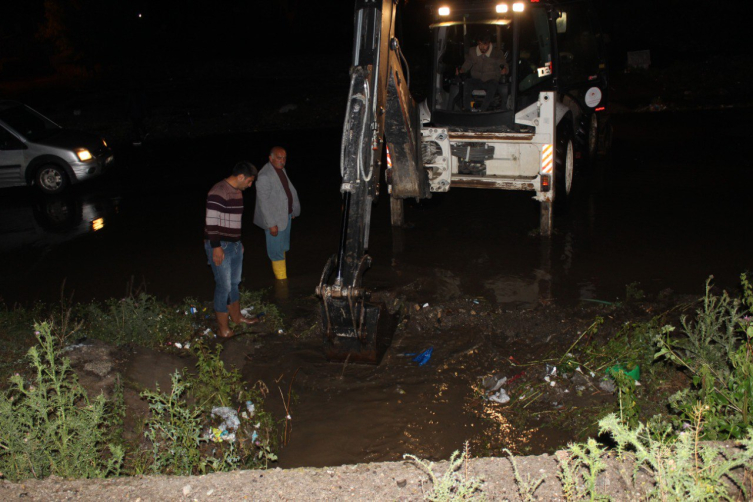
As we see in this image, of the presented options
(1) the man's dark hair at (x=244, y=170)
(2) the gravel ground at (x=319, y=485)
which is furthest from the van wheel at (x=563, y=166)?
(2) the gravel ground at (x=319, y=485)

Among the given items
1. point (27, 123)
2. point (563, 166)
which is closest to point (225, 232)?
point (563, 166)

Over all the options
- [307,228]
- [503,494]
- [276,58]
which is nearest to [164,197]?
[307,228]

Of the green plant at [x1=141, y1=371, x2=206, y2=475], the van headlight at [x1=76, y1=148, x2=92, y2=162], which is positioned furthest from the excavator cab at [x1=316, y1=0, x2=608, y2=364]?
the van headlight at [x1=76, y1=148, x2=92, y2=162]

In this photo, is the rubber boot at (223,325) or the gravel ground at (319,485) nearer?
the gravel ground at (319,485)

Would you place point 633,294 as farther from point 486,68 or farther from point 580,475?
point 486,68

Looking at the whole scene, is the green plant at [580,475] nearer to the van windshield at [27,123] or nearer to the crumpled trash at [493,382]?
the crumpled trash at [493,382]

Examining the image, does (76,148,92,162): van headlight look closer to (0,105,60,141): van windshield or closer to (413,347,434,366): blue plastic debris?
(0,105,60,141): van windshield

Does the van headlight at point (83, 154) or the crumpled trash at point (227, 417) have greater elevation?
the van headlight at point (83, 154)

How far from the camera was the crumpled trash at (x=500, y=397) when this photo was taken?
5.13m

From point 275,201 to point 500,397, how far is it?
3400 mm

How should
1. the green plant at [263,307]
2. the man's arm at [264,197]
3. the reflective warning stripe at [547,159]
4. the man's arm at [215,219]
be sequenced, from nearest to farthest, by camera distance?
1. the man's arm at [215,219]
2. the green plant at [263,307]
3. the man's arm at [264,197]
4. the reflective warning stripe at [547,159]

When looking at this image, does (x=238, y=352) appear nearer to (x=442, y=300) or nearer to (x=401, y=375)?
(x=401, y=375)

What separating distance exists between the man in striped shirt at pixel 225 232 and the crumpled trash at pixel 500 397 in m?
2.66

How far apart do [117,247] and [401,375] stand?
18.7 feet
